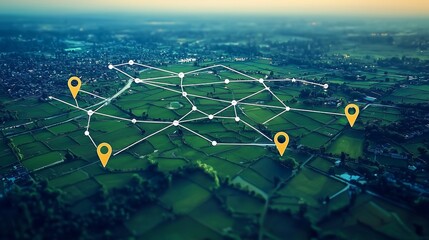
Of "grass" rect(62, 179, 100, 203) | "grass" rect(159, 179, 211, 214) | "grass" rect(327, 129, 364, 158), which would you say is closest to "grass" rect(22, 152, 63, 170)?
"grass" rect(62, 179, 100, 203)

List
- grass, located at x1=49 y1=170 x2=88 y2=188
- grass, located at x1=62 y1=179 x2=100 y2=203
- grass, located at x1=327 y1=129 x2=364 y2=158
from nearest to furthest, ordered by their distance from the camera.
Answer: grass, located at x1=62 y1=179 x2=100 y2=203
grass, located at x1=49 y1=170 x2=88 y2=188
grass, located at x1=327 y1=129 x2=364 y2=158

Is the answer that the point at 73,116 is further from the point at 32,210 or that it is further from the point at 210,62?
the point at 210,62

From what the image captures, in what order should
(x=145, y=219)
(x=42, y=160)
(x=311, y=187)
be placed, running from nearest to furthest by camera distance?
(x=145, y=219) → (x=311, y=187) → (x=42, y=160)

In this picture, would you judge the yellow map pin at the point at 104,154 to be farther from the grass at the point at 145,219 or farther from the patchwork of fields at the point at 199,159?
the grass at the point at 145,219

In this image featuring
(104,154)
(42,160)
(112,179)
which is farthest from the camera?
(104,154)

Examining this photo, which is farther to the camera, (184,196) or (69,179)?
(69,179)

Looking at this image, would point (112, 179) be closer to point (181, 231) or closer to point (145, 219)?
point (145, 219)

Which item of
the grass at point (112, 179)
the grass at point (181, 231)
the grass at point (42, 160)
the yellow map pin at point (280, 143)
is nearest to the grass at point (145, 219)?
the grass at point (181, 231)

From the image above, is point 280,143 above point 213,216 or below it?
above

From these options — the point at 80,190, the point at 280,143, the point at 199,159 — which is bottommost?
the point at 80,190

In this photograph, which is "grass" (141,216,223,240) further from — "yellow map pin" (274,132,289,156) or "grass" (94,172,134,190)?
"yellow map pin" (274,132,289,156)

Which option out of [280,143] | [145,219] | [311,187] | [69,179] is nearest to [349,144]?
[280,143]

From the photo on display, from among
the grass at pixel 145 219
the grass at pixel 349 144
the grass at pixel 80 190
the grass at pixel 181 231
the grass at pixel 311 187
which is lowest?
the grass at pixel 181 231
